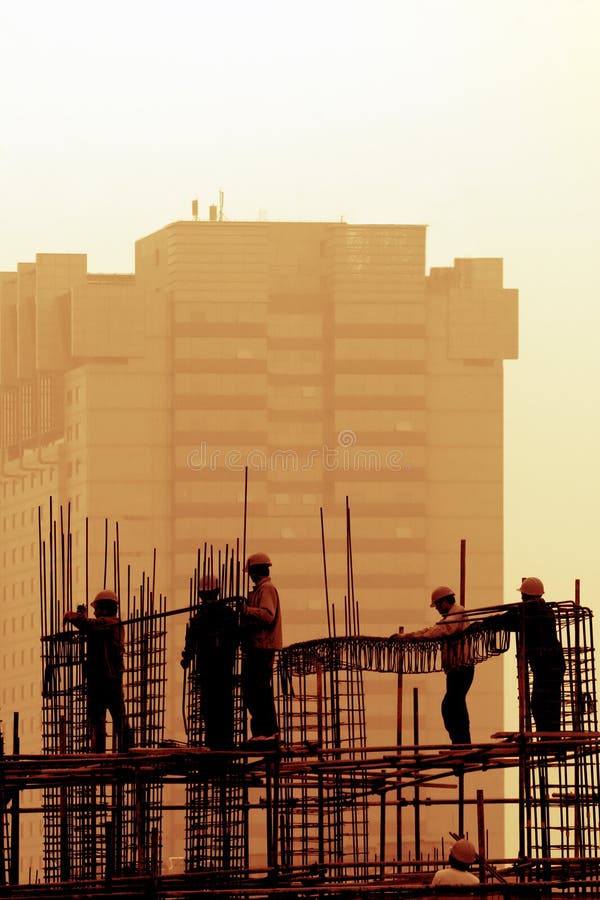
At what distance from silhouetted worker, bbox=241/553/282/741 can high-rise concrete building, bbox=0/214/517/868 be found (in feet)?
432

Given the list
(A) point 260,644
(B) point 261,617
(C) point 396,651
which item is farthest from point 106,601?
(C) point 396,651

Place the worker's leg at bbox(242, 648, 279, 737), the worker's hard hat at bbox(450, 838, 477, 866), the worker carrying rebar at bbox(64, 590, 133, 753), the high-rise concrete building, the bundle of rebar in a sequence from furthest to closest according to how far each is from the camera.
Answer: the high-rise concrete building
the worker carrying rebar at bbox(64, 590, 133, 753)
the bundle of rebar
the worker's leg at bbox(242, 648, 279, 737)
the worker's hard hat at bbox(450, 838, 477, 866)

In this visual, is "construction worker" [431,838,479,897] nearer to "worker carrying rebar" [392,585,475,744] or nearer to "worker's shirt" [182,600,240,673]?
"worker carrying rebar" [392,585,475,744]

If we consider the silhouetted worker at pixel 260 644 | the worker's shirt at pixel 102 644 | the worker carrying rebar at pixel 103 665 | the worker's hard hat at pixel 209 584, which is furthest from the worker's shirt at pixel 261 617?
the worker's shirt at pixel 102 644

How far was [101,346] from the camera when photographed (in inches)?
6324

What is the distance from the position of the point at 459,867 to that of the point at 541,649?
320 centimetres

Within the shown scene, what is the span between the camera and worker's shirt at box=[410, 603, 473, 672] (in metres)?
25.8

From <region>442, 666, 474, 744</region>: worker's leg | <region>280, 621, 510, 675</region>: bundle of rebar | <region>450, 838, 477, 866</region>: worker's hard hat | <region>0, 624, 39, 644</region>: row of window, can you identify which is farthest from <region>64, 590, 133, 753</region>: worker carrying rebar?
<region>0, 624, 39, 644</region>: row of window

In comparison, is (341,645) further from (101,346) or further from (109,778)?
(101,346)

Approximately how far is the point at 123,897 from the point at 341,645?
6.50 metres

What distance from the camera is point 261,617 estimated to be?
79.8 ft

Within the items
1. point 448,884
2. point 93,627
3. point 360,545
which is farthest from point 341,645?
point 360,545

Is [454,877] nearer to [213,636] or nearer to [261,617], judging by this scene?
[261,617]

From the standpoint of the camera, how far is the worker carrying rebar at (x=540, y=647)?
2519 centimetres
